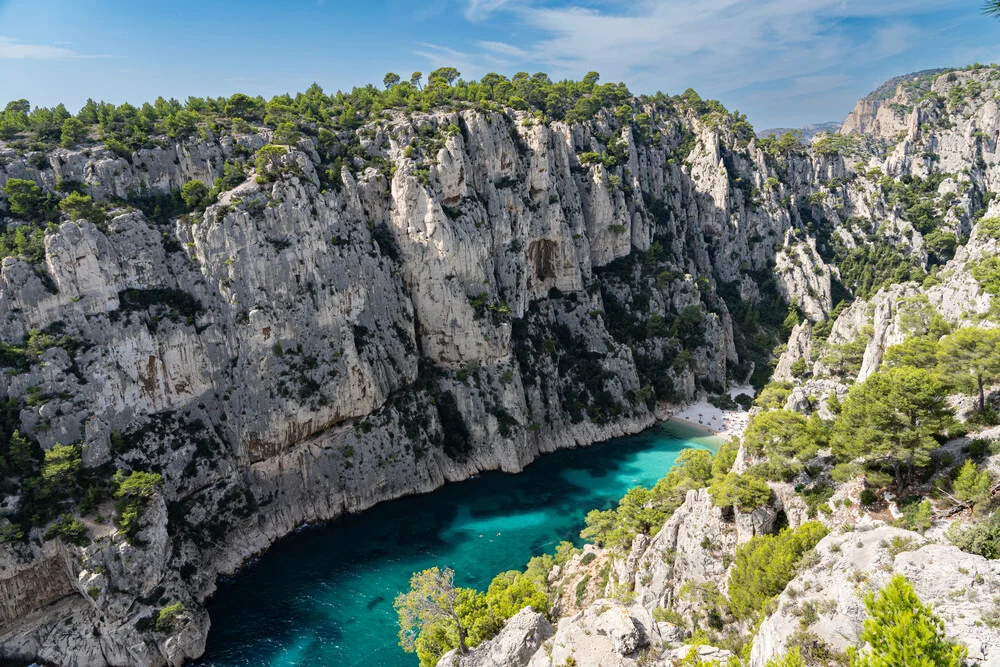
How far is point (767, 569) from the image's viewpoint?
16.8m

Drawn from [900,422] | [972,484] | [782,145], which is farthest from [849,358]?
[782,145]

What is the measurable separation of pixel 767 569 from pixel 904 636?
28.6 feet

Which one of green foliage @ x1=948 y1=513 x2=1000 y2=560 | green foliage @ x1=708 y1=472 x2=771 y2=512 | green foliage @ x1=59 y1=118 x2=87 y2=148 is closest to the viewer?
green foliage @ x1=948 y1=513 x2=1000 y2=560

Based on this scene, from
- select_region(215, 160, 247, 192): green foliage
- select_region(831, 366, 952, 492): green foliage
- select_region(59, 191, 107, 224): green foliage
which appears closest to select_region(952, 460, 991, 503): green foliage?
select_region(831, 366, 952, 492): green foliage

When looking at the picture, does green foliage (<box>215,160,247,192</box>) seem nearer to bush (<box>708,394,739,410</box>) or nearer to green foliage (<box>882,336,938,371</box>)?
green foliage (<box>882,336,938,371</box>)

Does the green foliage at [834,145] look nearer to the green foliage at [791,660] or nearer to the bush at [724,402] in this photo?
the bush at [724,402]

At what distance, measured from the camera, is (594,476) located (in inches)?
1976

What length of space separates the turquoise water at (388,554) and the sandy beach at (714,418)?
4983 millimetres

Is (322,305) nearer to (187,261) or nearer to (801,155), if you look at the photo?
(187,261)

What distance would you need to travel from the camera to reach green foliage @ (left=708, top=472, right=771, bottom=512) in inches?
848

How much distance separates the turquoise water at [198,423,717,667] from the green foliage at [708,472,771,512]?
778 inches

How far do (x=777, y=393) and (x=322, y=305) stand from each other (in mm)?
43460

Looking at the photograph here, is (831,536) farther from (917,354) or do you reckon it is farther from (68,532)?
(68,532)

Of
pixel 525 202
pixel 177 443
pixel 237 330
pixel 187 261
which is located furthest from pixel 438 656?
pixel 525 202
